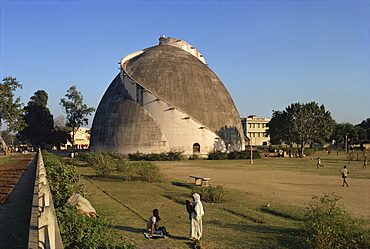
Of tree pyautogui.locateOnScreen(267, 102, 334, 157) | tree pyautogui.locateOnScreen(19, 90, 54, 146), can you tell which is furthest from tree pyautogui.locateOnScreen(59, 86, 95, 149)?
tree pyautogui.locateOnScreen(267, 102, 334, 157)

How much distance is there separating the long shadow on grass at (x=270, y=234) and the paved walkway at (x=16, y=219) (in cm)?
578

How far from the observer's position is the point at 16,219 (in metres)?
11.6

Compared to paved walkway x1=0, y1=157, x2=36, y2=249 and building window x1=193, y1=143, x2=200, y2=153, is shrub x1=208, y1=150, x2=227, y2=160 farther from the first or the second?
paved walkway x1=0, y1=157, x2=36, y2=249

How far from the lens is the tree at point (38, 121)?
6481 centimetres

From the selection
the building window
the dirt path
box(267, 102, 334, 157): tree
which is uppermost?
box(267, 102, 334, 157): tree

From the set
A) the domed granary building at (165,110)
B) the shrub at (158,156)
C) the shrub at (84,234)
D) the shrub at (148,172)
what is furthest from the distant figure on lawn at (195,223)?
the domed granary building at (165,110)

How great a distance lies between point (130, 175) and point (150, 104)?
2559 cm

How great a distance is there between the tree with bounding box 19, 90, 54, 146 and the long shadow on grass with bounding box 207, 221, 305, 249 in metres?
62.1

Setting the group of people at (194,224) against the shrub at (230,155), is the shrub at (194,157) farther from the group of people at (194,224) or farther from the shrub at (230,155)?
the group of people at (194,224)

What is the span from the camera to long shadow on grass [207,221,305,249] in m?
8.64

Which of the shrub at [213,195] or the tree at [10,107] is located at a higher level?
the tree at [10,107]

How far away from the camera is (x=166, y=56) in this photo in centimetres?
5350

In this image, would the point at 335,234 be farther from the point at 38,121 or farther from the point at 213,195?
the point at 38,121

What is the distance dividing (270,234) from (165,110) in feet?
122
